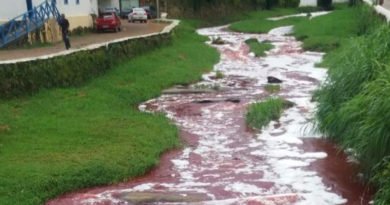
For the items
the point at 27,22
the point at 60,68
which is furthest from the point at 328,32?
the point at 60,68

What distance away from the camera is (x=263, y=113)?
16406 millimetres

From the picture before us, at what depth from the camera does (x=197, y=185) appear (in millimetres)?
11234

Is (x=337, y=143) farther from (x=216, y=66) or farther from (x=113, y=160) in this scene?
(x=216, y=66)

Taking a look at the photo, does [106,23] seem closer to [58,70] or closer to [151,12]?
[58,70]

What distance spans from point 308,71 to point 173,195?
16947 millimetres

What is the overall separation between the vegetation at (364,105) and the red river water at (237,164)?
2.22 feet

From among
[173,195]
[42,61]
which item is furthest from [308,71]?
[173,195]

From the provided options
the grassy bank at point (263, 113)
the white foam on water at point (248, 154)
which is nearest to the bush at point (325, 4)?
the white foam on water at point (248, 154)

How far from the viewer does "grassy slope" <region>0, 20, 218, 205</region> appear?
10.8m

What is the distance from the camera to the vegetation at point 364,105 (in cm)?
909

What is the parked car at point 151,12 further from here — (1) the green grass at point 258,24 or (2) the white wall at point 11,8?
(2) the white wall at point 11,8

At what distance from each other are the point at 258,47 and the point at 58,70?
1830 centimetres

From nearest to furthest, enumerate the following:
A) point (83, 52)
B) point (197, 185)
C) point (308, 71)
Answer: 1. point (197, 185)
2. point (83, 52)
3. point (308, 71)

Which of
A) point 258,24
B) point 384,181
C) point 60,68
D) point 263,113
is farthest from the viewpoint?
point 258,24
